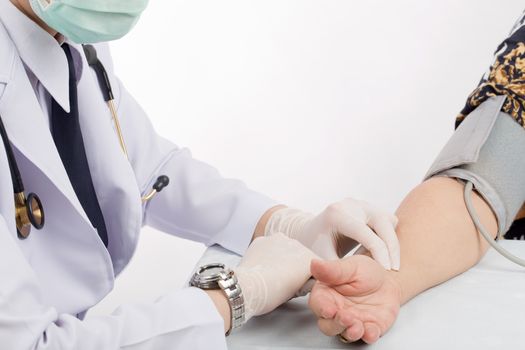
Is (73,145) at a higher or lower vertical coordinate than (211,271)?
higher

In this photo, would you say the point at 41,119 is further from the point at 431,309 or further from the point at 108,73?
the point at 431,309

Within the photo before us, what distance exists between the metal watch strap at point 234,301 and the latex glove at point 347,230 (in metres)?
0.28

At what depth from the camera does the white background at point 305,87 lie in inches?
113

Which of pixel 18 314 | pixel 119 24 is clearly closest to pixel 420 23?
pixel 119 24

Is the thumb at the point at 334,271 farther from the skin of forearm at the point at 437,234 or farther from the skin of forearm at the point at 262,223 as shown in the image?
the skin of forearm at the point at 262,223

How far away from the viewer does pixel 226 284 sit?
4.24ft

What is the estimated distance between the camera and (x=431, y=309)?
1369mm

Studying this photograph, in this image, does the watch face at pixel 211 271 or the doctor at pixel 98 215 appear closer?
the doctor at pixel 98 215

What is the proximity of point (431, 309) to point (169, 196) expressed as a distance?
25.6 inches

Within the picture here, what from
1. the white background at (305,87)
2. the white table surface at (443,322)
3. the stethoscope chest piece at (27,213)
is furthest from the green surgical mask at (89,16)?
the white background at (305,87)

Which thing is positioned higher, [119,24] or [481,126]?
[119,24]

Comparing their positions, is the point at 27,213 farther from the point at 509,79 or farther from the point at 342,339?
the point at 509,79

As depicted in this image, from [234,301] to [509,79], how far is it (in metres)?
0.77

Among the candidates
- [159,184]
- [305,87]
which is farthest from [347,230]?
[305,87]
